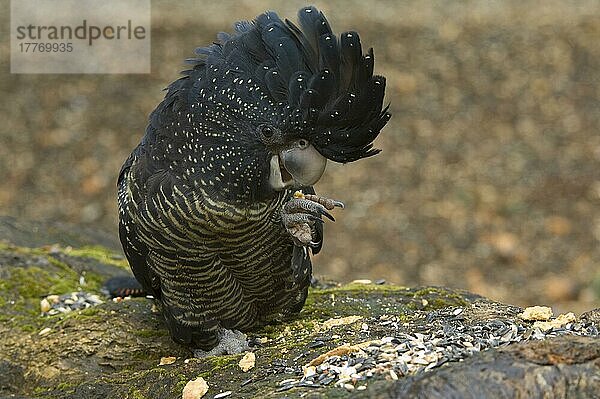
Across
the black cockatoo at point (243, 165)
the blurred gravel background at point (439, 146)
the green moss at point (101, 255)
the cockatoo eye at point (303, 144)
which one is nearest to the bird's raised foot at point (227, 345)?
the black cockatoo at point (243, 165)

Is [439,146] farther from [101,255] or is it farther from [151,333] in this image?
[151,333]

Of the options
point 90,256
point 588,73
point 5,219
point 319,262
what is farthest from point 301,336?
point 588,73

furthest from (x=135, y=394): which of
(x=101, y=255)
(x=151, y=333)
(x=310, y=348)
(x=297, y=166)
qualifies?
(x=101, y=255)

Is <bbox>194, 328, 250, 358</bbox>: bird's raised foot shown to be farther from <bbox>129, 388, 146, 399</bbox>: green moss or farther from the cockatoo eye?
the cockatoo eye

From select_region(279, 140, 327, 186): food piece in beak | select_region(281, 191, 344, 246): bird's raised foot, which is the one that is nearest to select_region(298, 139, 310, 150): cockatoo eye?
select_region(279, 140, 327, 186): food piece in beak

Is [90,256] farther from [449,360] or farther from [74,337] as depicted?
[449,360]

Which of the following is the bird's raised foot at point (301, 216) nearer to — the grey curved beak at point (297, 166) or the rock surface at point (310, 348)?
the grey curved beak at point (297, 166)
